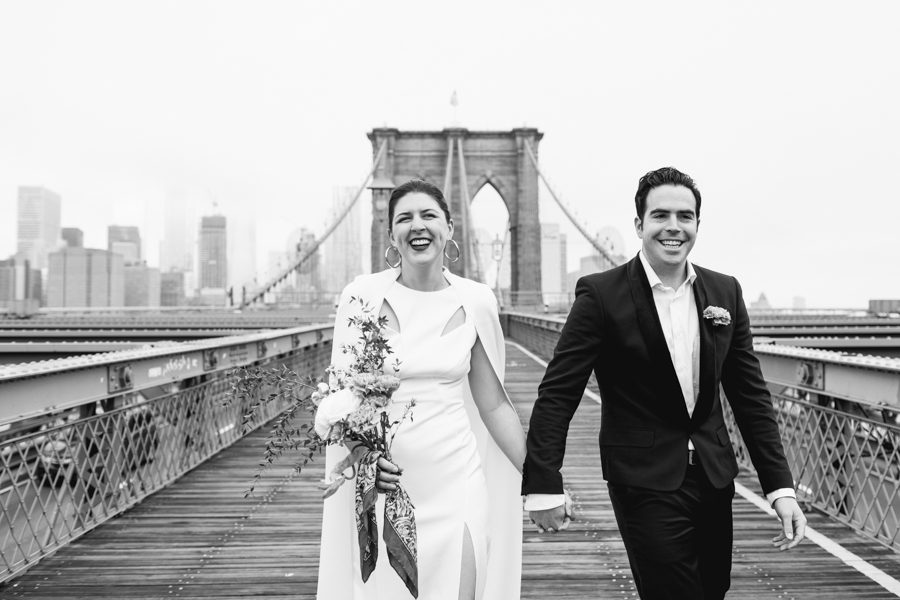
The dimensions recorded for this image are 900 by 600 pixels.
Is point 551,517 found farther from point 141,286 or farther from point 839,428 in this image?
point 141,286

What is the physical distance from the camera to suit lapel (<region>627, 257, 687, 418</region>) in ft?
6.13

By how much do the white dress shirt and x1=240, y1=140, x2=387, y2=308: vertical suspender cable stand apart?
28.9 m

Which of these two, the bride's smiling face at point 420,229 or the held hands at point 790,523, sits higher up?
the bride's smiling face at point 420,229

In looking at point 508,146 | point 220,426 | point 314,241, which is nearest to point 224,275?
point 314,241

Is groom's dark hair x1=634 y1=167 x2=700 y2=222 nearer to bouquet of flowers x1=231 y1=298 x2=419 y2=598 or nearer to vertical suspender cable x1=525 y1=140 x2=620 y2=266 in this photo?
bouquet of flowers x1=231 y1=298 x2=419 y2=598

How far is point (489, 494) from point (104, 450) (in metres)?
3.09

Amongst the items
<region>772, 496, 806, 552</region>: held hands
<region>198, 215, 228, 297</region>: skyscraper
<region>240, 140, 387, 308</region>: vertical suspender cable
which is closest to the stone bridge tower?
<region>240, 140, 387, 308</region>: vertical suspender cable

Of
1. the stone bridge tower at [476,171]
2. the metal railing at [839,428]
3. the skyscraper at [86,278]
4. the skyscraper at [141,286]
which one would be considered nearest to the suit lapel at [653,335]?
the metal railing at [839,428]

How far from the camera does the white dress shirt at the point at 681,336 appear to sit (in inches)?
73.9

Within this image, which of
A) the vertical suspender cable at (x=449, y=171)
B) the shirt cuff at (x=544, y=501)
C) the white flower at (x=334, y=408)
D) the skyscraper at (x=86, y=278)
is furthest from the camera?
the skyscraper at (x=86, y=278)

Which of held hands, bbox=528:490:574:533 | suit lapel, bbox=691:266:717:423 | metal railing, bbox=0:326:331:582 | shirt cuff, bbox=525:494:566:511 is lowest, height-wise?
metal railing, bbox=0:326:331:582

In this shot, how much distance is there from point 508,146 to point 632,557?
47.4 m

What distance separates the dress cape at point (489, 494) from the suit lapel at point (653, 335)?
1.44 ft

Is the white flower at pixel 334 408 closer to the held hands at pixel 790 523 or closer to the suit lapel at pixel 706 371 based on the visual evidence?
the suit lapel at pixel 706 371
